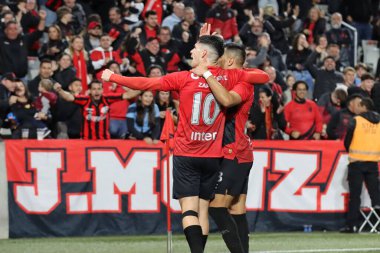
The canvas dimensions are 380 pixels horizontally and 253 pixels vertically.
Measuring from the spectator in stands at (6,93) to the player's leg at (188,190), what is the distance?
6.18m

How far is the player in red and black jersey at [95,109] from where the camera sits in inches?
592

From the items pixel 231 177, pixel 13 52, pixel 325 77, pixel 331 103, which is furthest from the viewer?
pixel 325 77

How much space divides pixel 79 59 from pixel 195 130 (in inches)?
325

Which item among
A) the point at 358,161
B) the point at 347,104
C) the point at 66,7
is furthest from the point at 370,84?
the point at 66,7

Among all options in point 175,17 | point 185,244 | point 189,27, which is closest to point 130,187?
point 185,244

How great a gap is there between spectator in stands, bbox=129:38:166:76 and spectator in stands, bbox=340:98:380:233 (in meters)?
4.30

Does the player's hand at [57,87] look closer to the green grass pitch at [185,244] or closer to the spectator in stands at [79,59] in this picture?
the spectator in stands at [79,59]

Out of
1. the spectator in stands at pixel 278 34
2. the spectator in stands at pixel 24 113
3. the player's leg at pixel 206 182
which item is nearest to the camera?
the player's leg at pixel 206 182

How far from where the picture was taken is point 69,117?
15.6 meters

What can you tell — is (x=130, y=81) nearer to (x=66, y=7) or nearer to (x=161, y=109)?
(x=161, y=109)

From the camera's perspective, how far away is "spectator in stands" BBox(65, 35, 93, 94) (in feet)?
56.1

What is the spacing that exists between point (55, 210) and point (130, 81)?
5850 mm

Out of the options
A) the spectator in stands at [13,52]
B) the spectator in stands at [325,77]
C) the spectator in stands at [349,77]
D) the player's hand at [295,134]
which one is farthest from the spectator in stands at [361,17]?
the spectator in stands at [13,52]

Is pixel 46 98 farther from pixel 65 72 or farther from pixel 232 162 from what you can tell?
pixel 232 162
